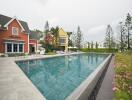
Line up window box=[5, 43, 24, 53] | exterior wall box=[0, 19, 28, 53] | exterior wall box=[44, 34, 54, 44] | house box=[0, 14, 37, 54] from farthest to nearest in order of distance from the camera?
exterior wall box=[44, 34, 54, 44], window box=[5, 43, 24, 53], house box=[0, 14, 37, 54], exterior wall box=[0, 19, 28, 53]

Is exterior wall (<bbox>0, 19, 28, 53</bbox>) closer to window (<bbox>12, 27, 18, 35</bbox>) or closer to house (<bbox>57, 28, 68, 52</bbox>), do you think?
window (<bbox>12, 27, 18, 35</bbox>)

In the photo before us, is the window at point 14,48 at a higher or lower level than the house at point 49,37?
lower

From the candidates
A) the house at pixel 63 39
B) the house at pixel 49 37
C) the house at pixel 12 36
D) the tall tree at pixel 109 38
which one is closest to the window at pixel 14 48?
the house at pixel 12 36

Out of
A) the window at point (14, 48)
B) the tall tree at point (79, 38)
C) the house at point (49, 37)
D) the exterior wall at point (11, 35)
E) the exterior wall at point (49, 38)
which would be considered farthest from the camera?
the tall tree at point (79, 38)

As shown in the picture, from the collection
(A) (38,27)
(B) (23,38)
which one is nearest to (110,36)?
(A) (38,27)

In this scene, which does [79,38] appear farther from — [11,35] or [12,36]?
[11,35]

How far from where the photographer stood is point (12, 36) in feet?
111

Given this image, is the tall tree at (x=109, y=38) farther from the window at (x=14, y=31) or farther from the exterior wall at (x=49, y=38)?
the window at (x=14, y=31)

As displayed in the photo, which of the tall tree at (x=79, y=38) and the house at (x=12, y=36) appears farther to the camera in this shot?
the tall tree at (x=79, y=38)

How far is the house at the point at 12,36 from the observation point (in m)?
32.3

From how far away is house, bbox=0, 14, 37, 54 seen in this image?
32344mm

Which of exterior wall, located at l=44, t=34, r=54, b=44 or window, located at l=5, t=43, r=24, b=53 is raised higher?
exterior wall, located at l=44, t=34, r=54, b=44

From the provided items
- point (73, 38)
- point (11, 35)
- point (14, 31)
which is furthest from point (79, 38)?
point (11, 35)

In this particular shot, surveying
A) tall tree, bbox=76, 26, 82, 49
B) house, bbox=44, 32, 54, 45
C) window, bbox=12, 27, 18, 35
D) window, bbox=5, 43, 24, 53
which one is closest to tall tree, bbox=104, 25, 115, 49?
tall tree, bbox=76, 26, 82, 49
